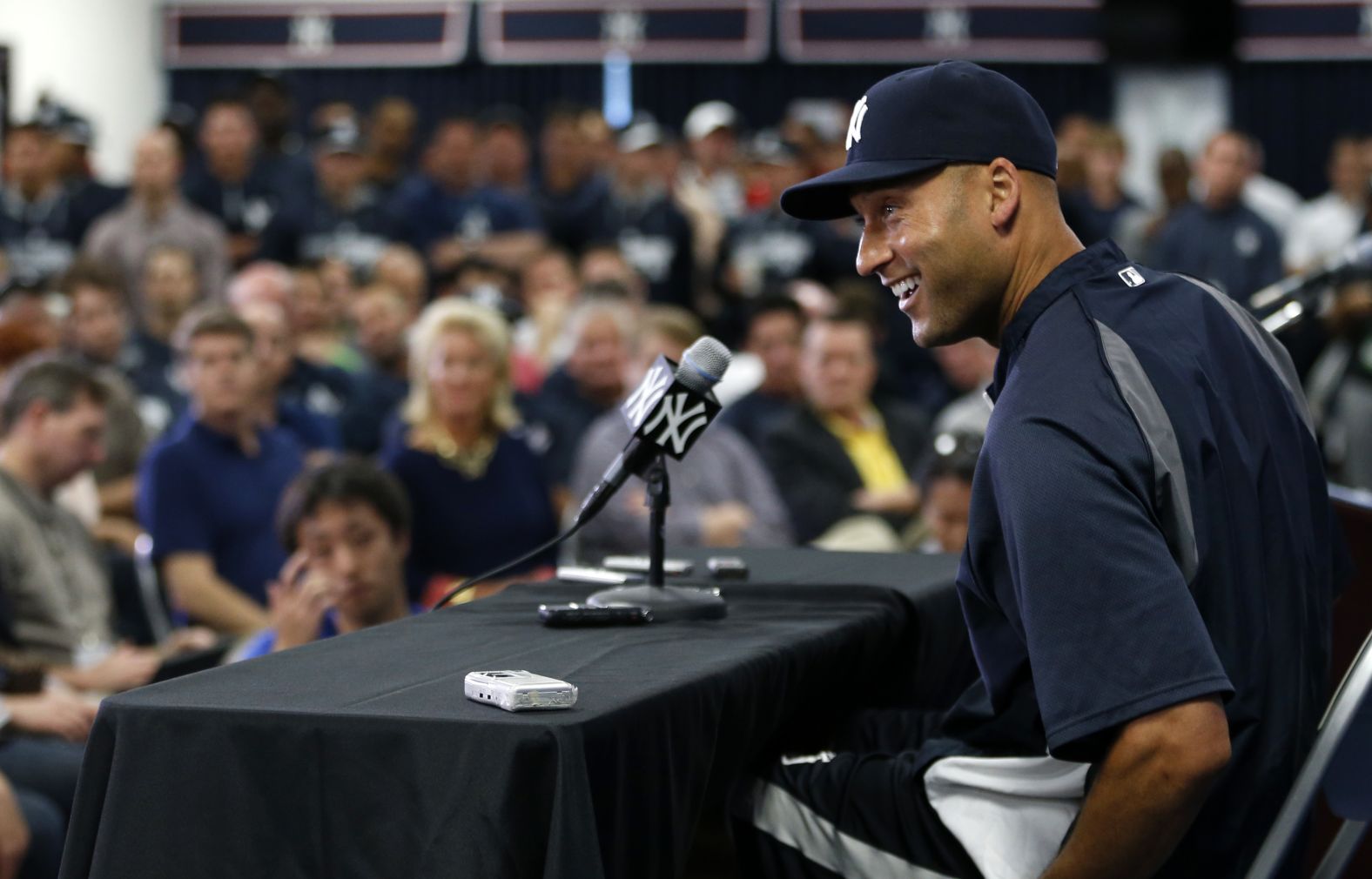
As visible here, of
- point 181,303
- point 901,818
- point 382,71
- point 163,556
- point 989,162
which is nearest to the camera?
point 989,162

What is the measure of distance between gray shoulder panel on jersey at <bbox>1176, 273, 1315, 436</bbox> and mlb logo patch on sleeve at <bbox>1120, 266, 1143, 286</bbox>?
6 cm

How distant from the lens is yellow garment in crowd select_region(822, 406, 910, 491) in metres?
4.89

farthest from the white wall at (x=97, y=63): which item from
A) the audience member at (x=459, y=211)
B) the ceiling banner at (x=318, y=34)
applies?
the audience member at (x=459, y=211)

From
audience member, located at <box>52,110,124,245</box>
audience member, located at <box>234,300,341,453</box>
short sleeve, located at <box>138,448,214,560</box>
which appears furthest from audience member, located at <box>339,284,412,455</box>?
audience member, located at <box>52,110,124,245</box>

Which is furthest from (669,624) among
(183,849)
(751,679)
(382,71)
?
(382,71)

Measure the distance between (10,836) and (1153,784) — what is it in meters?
1.72

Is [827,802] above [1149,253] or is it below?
below

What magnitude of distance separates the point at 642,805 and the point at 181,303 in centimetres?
491

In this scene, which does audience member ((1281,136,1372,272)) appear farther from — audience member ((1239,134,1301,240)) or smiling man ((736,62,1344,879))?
smiling man ((736,62,1344,879))

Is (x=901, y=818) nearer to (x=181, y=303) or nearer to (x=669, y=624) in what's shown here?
(x=669, y=624)

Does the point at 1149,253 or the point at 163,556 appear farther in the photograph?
the point at 1149,253

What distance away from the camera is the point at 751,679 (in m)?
1.68

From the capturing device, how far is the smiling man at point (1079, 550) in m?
1.41

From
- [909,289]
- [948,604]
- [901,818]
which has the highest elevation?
[909,289]
